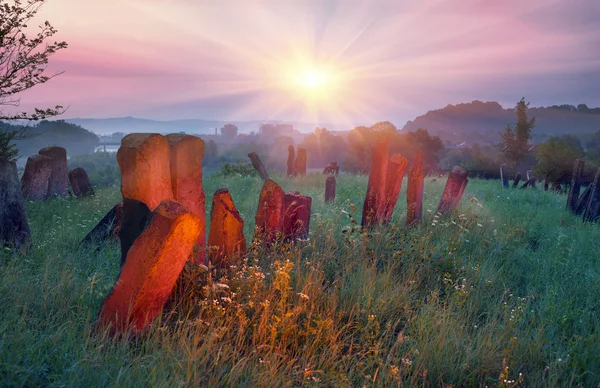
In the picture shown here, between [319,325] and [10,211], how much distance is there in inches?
207

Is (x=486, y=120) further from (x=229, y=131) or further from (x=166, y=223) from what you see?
(x=166, y=223)

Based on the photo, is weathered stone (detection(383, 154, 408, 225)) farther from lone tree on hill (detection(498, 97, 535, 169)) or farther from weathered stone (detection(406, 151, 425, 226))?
lone tree on hill (detection(498, 97, 535, 169))

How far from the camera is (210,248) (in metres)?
5.05

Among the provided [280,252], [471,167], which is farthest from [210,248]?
[471,167]

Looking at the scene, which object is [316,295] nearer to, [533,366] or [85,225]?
[533,366]

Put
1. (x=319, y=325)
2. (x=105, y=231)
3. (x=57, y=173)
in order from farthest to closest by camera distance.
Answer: (x=57, y=173), (x=105, y=231), (x=319, y=325)

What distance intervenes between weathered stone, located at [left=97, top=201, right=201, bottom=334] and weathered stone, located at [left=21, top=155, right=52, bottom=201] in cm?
1048

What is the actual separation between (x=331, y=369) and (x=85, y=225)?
7.03 metres

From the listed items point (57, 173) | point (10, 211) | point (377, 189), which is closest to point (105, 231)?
point (10, 211)

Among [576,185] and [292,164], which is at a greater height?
[292,164]

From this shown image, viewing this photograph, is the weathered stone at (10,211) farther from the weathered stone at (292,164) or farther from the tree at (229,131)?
the tree at (229,131)

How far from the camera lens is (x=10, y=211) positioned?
→ 6375 millimetres

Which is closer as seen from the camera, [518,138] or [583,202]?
[583,202]

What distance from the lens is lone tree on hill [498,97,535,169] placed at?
41969mm
